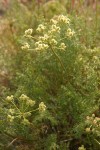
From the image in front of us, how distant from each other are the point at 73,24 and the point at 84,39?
23cm

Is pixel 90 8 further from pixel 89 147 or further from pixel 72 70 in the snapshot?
pixel 89 147

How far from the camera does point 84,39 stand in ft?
9.46

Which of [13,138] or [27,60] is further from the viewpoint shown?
[27,60]

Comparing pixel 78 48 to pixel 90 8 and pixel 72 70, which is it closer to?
pixel 72 70

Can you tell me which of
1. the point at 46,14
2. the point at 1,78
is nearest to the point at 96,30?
the point at 1,78

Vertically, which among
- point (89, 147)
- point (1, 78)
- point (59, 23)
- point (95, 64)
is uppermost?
point (1, 78)

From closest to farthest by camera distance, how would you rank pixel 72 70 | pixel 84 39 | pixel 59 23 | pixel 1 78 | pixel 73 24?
1. pixel 59 23
2. pixel 72 70
3. pixel 73 24
4. pixel 84 39
5. pixel 1 78

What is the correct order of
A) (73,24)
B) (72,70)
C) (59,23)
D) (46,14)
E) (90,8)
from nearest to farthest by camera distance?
(59,23) < (72,70) < (73,24) < (90,8) < (46,14)

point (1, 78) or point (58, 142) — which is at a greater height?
point (1, 78)

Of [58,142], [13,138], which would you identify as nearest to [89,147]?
[58,142]

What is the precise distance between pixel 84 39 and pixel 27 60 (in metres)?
0.52

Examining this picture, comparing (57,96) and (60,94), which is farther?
(57,96)

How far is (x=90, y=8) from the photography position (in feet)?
11.7

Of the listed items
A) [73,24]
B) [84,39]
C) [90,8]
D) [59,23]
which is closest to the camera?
[59,23]
